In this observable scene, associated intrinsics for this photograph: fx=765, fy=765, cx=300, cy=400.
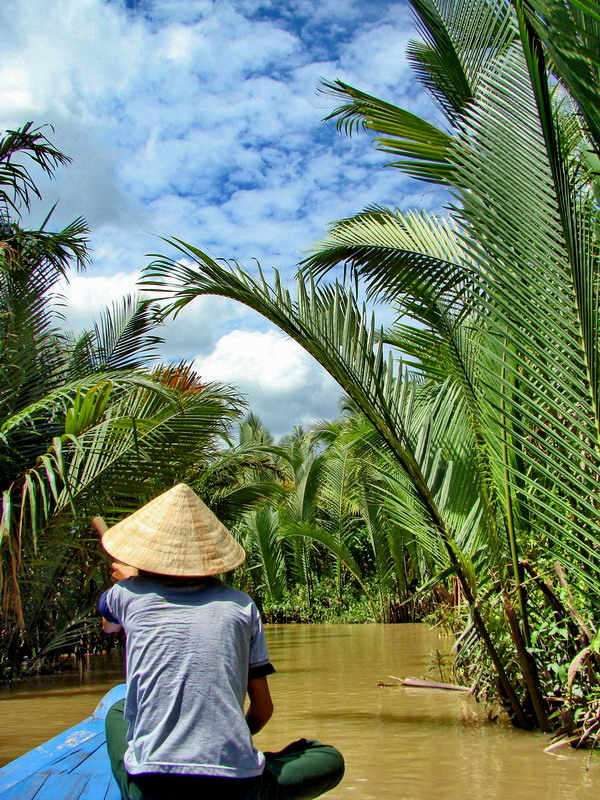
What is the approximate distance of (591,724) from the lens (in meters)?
4.41

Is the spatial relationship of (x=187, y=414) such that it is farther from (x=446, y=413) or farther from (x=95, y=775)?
(x=95, y=775)

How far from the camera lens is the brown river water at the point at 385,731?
4055mm

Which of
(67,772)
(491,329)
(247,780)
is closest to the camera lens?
(247,780)

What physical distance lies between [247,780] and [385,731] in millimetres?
3815

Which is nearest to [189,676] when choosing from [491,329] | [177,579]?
[177,579]

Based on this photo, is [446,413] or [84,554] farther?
[84,554]

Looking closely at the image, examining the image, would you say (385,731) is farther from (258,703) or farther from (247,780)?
(247,780)

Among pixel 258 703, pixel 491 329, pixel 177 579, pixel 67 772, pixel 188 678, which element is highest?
pixel 491 329

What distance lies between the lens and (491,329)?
4.39 m

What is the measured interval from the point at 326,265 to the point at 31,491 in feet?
9.25

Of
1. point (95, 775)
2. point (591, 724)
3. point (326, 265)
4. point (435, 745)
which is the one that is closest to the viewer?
point (95, 775)

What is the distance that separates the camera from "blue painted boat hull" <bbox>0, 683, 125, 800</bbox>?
2699mm

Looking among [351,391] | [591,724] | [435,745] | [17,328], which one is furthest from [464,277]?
[17,328]

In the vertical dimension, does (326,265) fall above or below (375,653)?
above
